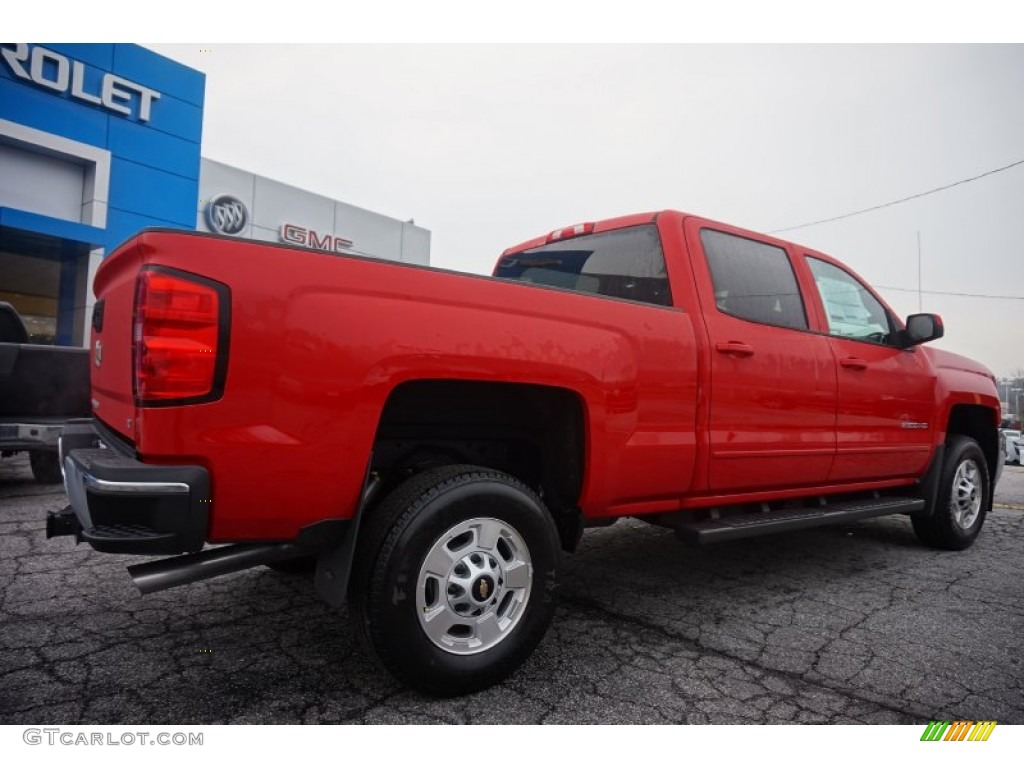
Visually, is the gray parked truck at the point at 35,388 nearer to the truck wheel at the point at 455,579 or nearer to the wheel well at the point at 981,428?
the truck wheel at the point at 455,579

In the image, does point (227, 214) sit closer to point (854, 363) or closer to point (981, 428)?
point (854, 363)

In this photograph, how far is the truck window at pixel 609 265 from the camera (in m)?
3.23

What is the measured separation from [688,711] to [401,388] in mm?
1498

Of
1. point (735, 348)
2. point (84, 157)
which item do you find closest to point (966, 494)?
point (735, 348)

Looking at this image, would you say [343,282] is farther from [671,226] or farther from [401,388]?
[671,226]

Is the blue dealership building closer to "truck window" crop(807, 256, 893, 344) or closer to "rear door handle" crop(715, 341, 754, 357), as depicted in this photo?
"truck window" crop(807, 256, 893, 344)

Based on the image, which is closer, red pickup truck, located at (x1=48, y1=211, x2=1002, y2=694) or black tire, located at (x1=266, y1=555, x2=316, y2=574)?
red pickup truck, located at (x1=48, y1=211, x2=1002, y2=694)

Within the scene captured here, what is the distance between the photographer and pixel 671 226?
10.6 feet

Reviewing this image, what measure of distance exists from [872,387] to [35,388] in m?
6.49

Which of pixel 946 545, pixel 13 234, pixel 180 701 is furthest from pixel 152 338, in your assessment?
pixel 13 234

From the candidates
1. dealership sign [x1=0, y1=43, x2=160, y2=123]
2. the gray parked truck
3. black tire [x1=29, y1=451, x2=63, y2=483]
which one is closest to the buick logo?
dealership sign [x1=0, y1=43, x2=160, y2=123]

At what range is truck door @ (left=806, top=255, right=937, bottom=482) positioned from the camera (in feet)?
12.4

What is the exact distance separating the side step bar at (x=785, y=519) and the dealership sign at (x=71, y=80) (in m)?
13.7

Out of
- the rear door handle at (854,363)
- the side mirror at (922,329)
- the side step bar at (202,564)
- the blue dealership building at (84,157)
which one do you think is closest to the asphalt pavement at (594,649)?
the side step bar at (202,564)
